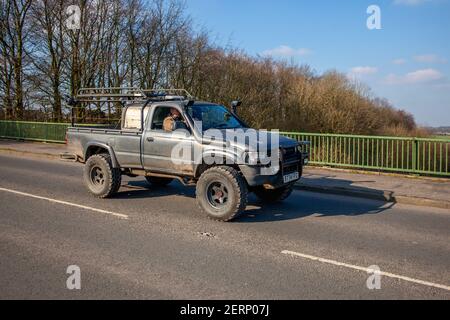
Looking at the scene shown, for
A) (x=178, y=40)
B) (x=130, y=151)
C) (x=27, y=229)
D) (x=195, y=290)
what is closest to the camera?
(x=195, y=290)

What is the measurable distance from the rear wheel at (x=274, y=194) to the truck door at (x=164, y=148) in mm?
1683

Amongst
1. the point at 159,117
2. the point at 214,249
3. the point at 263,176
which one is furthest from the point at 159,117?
the point at 214,249

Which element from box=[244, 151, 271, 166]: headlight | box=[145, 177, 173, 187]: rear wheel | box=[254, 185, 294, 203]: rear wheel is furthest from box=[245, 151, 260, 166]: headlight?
box=[145, 177, 173, 187]: rear wheel

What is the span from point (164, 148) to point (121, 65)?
2254cm

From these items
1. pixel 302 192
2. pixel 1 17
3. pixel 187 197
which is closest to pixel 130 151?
pixel 187 197

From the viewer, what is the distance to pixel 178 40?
28.9 metres

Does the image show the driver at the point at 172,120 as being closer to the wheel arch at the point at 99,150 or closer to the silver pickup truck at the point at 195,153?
the silver pickup truck at the point at 195,153

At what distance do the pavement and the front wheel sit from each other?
4.03 meters

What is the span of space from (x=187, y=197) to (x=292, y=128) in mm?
17759

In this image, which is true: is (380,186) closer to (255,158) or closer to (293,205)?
(293,205)

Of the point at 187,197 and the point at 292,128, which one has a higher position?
the point at 292,128

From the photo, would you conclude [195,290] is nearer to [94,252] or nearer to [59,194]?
[94,252]
